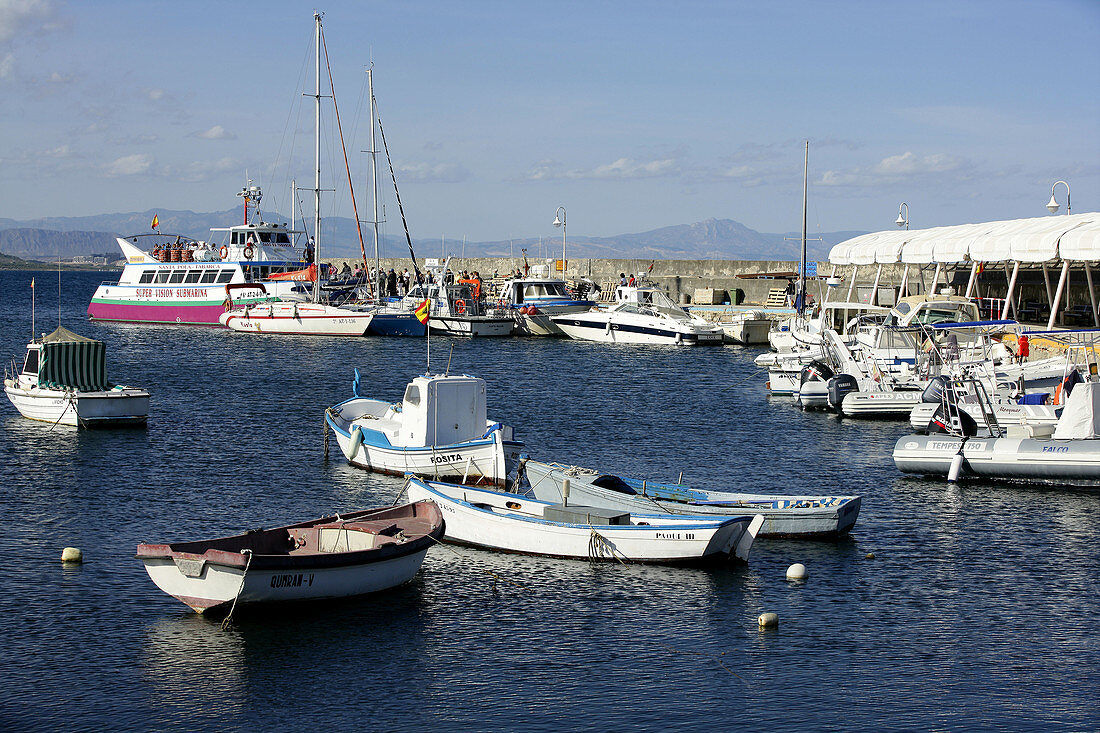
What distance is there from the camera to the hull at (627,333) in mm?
57812

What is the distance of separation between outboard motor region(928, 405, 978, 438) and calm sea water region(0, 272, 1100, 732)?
1.50 metres

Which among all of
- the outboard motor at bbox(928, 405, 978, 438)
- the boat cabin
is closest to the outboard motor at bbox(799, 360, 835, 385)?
the outboard motor at bbox(928, 405, 978, 438)

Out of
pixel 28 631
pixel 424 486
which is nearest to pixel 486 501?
pixel 424 486

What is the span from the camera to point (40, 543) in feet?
60.4

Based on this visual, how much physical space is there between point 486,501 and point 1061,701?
31.0ft

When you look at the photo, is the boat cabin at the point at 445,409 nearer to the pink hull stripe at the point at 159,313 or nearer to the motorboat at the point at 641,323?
the motorboat at the point at 641,323

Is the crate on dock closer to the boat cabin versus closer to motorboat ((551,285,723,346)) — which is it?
motorboat ((551,285,723,346))

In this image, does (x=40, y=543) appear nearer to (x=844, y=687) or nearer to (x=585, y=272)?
(x=844, y=687)

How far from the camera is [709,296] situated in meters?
72.1

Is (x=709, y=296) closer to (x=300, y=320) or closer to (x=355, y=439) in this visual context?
(x=300, y=320)

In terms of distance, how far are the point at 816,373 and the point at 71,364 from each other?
22.6 metres

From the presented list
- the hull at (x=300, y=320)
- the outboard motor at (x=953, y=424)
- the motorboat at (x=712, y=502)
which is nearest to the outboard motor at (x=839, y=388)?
the outboard motor at (x=953, y=424)

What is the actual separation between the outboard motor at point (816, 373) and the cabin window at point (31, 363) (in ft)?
76.6

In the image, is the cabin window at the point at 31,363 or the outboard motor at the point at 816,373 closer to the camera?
the cabin window at the point at 31,363
